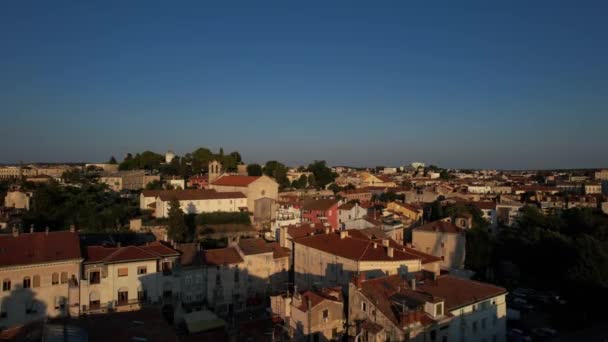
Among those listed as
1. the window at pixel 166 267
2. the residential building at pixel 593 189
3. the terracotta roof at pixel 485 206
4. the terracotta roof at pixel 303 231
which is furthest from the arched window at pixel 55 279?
the residential building at pixel 593 189

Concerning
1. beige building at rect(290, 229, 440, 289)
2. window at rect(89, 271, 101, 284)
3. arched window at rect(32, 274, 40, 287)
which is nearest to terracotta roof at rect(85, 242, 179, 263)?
window at rect(89, 271, 101, 284)

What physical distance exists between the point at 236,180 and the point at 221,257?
31.6m

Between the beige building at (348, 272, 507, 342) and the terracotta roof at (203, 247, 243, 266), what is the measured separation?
1132cm

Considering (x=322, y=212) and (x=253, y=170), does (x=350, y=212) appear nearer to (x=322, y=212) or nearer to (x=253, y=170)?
(x=322, y=212)

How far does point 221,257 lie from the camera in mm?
30172

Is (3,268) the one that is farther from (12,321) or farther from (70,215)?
(70,215)

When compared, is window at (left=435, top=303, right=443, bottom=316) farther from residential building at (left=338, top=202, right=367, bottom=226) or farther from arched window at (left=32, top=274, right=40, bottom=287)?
residential building at (left=338, top=202, right=367, bottom=226)

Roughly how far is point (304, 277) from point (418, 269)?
8.26 metres

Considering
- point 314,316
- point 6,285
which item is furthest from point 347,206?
point 6,285

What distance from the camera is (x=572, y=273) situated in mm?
31359

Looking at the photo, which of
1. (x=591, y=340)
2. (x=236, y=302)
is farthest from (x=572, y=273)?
(x=236, y=302)

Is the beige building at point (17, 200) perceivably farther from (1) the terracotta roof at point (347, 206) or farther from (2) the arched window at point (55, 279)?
(1) the terracotta roof at point (347, 206)

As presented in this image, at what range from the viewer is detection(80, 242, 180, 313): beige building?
25562mm

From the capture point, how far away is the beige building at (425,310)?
59.9 ft
